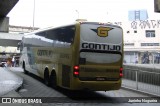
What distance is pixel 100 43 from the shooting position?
13758mm

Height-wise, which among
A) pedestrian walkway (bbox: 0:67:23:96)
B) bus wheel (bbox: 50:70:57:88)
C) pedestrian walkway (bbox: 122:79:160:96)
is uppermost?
bus wheel (bbox: 50:70:57:88)

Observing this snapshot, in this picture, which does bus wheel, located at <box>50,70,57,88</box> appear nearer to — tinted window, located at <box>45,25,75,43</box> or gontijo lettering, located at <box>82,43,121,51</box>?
tinted window, located at <box>45,25,75,43</box>

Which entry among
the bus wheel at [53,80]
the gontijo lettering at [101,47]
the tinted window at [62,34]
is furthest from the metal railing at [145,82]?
the tinted window at [62,34]

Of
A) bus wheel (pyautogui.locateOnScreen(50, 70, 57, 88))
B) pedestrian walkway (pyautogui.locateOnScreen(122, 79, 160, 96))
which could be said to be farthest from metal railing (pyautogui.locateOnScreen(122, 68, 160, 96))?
bus wheel (pyautogui.locateOnScreen(50, 70, 57, 88))

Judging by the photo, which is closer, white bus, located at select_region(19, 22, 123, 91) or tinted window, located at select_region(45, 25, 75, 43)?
white bus, located at select_region(19, 22, 123, 91)

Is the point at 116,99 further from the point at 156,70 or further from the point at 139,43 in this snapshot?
the point at 139,43

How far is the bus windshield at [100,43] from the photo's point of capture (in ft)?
44.2

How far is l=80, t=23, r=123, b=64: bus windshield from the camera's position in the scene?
1348cm

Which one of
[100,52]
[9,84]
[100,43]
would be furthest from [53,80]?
[100,43]

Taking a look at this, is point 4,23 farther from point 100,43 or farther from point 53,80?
point 100,43

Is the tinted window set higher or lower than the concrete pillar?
lower

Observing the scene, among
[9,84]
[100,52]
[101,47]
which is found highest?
[101,47]

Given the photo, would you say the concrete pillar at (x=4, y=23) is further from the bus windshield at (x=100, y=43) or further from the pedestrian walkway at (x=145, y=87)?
the bus windshield at (x=100, y=43)

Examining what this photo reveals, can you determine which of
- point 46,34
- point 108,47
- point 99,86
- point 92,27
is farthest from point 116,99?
point 46,34
